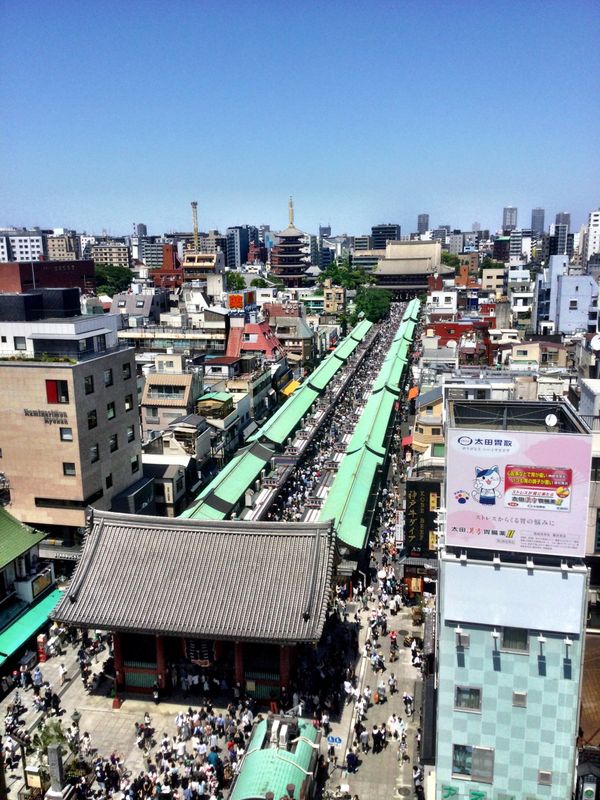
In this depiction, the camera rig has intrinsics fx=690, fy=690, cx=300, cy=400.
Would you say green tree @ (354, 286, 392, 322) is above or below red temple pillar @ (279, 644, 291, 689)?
above

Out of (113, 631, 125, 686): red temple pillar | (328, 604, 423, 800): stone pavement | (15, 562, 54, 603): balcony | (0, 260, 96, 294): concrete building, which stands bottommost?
(328, 604, 423, 800): stone pavement

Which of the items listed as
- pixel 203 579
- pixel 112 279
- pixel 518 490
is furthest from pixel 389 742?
pixel 112 279

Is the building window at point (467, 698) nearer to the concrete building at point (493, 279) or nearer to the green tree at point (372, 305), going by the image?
the green tree at point (372, 305)

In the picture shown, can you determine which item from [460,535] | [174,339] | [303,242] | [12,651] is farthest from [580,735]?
[303,242]

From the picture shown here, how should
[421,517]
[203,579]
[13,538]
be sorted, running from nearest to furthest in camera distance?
[203,579]
[13,538]
[421,517]

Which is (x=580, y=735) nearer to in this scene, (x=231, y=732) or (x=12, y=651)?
(x=231, y=732)

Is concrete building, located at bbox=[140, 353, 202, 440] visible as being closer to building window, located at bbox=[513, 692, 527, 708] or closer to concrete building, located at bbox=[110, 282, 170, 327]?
concrete building, located at bbox=[110, 282, 170, 327]

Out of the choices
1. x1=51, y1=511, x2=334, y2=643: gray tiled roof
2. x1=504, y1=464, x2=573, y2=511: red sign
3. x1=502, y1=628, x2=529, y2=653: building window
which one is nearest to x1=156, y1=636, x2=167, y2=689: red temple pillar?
x1=51, y1=511, x2=334, y2=643: gray tiled roof

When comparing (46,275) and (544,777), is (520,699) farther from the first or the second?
(46,275)
